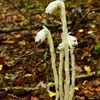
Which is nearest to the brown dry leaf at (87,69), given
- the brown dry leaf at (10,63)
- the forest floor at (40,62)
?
the forest floor at (40,62)

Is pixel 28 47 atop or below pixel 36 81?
atop

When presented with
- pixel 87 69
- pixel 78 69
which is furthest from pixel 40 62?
pixel 87 69

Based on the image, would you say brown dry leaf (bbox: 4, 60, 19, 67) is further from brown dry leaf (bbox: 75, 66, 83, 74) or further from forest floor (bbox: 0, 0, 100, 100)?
brown dry leaf (bbox: 75, 66, 83, 74)

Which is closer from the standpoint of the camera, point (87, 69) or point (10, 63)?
point (87, 69)

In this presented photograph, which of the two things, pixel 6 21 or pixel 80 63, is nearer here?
pixel 80 63

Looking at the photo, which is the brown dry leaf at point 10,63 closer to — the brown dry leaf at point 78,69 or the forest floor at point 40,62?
the forest floor at point 40,62

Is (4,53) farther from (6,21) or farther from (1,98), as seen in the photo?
(6,21)

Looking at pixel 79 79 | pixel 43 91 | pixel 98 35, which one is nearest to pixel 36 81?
pixel 43 91

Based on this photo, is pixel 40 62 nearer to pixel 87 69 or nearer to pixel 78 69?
pixel 78 69

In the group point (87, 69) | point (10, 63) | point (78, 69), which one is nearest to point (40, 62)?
point (10, 63)

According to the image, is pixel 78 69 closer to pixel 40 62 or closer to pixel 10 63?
pixel 40 62

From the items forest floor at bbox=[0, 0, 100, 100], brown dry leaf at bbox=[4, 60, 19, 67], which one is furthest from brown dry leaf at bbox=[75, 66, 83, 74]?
brown dry leaf at bbox=[4, 60, 19, 67]
